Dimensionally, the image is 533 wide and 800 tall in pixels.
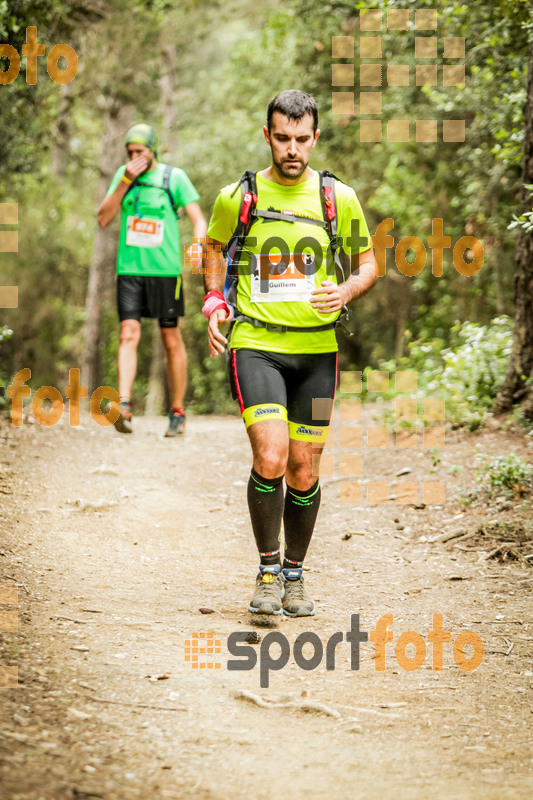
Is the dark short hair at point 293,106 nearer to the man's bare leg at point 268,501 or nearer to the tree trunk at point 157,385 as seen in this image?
the man's bare leg at point 268,501

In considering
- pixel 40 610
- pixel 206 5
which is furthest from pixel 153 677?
pixel 206 5

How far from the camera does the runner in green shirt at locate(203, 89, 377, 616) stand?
3854mm

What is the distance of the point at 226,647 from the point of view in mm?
3557

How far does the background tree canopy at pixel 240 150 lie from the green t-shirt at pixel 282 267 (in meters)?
4.22

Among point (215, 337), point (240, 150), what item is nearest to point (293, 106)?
point (215, 337)

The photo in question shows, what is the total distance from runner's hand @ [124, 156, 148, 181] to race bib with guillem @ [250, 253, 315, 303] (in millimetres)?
3349

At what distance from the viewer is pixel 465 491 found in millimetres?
6242

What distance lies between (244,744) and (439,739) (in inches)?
27.1

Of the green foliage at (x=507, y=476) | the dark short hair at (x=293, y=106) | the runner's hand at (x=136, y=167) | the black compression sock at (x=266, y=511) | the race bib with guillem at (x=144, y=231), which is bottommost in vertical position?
the green foliage at (x=507, y=476)

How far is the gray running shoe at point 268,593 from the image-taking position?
151 inches

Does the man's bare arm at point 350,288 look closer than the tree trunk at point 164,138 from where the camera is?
Yes

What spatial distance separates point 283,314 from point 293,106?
3.19ft

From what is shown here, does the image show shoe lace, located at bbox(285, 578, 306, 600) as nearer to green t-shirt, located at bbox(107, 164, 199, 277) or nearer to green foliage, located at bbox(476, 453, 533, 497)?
green foliage, located at bbox(476, 453, 533, 497)

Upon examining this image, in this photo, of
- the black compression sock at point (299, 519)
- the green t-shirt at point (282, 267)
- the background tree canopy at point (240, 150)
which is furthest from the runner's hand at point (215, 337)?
the background tree canopy at point (240, 150)
